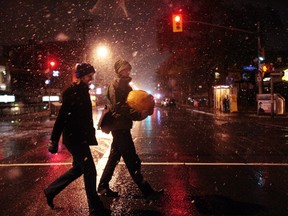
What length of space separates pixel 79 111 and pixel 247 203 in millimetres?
2638

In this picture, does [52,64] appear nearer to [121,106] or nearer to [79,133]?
[121,106]

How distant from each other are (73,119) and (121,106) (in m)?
0.84

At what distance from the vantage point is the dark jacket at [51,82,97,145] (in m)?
4.71

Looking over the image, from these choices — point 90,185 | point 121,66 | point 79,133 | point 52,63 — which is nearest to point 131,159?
point 90,185

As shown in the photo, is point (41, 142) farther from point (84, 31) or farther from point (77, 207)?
point (84, 31)

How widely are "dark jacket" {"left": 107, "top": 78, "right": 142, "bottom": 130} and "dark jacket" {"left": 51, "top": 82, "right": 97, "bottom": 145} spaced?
628mm

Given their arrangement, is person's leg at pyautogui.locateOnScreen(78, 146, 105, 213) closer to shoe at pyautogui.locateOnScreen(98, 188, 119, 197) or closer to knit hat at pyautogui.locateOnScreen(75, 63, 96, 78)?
shoe at pyautogui.locateOnScreen(98, 188, 119, 197)

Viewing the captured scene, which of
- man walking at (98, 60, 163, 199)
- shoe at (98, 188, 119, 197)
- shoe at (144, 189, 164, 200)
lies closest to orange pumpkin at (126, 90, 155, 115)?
man walking at (98, 60, 163, 199)

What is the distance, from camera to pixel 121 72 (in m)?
5.49

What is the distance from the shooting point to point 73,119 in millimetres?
4730

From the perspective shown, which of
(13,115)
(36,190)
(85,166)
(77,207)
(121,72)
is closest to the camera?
(85,166)

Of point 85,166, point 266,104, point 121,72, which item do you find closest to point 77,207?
point 85,166

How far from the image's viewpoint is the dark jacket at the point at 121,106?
5298mm

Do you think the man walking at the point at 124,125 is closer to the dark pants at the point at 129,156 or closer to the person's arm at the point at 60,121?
the dark pants at the point at 129,156
